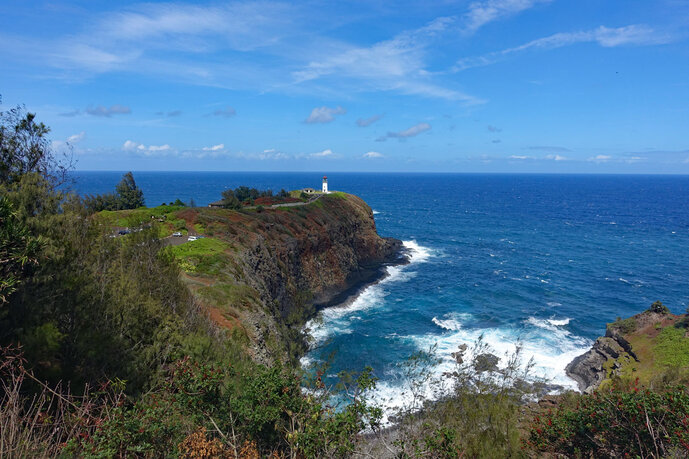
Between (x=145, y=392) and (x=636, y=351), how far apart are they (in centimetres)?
4462

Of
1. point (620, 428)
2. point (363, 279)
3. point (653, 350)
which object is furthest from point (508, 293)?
point (620, 428)

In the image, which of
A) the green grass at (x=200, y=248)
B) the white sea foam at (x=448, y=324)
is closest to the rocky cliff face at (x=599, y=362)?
the white sea foam at (x=448, y=324)

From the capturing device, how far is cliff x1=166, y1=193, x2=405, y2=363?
1282 inches

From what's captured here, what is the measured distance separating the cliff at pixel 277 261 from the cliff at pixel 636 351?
1248 inches

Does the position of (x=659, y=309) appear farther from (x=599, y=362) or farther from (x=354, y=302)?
(x=354, y=302)

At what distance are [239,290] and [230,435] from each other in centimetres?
2297

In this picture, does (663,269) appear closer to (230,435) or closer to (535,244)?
(535,244)

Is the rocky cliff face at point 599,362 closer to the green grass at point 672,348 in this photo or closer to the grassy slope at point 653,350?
the grassy slope at point 653,350

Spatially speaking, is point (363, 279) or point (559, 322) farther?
point (363, 279)

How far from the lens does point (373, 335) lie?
46.4m

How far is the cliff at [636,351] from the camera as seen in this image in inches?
1319

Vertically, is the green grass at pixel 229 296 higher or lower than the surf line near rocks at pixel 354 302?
higher

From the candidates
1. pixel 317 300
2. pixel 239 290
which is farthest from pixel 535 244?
pixel 239 290

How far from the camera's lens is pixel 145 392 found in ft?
50.9
